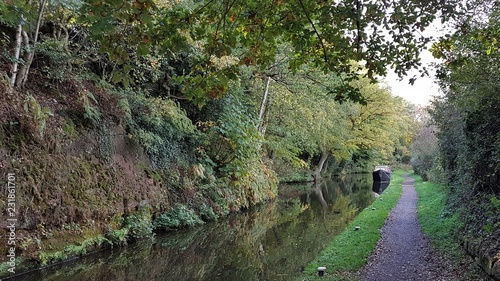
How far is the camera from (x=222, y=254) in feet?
30.6

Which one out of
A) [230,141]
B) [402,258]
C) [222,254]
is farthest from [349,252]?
[230,141]

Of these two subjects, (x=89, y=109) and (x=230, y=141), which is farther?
(x=230, y=141)

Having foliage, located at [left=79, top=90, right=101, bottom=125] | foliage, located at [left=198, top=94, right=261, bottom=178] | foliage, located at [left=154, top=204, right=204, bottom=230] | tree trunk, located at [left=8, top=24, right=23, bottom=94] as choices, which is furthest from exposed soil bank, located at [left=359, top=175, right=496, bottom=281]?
tree trunk, located at [left=8, top=24, right=23, bottom=94]

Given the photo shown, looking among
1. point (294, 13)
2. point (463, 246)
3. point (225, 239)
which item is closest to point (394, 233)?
point (463, 246)

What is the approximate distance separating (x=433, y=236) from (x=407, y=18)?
790 centimetres

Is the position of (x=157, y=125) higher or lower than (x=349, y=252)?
higher

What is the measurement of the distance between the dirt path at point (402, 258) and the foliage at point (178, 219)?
6279 millimetres

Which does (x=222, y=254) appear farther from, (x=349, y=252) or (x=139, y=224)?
(x=349, y=252)

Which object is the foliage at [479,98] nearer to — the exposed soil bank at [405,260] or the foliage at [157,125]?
the exposed soil bank at [405,260]

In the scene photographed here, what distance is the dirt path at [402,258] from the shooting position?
685cm

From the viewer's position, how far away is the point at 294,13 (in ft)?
13.9

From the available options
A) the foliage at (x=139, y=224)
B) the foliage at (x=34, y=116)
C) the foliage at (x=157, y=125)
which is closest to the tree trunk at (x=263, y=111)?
the foliage at (x=157, y=125)

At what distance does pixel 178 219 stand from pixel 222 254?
288cm

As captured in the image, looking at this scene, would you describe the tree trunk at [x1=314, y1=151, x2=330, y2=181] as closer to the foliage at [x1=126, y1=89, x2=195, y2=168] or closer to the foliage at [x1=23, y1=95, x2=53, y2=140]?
the foliage at [x1=126, y1=89, x2=195, y2=168]
